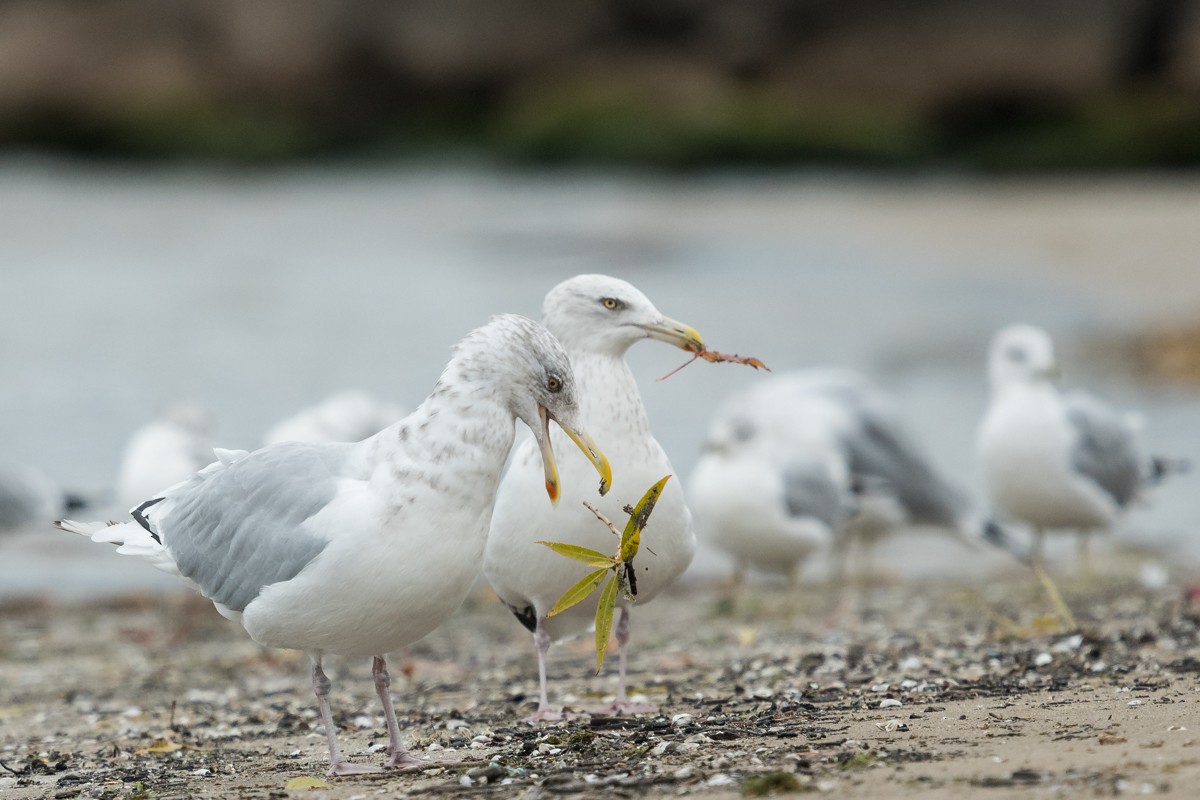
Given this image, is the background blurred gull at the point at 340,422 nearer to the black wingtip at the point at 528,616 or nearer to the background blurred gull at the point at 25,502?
the background blurred gull at the point at 25,502

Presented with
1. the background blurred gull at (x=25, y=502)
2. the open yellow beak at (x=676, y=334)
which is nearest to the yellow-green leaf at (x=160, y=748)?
the open yellow beak at (x=676, y=334)

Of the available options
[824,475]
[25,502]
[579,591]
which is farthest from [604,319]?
[25,502]

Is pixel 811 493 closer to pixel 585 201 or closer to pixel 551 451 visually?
pixel 551 451

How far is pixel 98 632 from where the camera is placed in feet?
27.1

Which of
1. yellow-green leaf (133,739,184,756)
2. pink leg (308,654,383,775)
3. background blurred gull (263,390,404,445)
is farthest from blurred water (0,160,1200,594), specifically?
pink leg (308,654,383,775)

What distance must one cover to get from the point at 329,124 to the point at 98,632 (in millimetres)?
27682

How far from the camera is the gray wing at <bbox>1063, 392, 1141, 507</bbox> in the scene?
8977 millimetres

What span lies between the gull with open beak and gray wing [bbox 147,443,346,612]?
2.28ft

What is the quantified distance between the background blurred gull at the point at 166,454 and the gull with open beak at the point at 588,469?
369 centimetres

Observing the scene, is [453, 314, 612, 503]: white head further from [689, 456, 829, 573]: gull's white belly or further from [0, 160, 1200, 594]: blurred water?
[0, 160, 1200, 594]: blurred water

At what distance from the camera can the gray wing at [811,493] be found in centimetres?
874

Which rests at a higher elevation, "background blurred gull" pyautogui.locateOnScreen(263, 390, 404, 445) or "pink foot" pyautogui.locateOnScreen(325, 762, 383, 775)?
"background blurred gull" pyautogui.locateOnScreen(263, 390, 404, 445)

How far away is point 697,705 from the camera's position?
16.8 feet

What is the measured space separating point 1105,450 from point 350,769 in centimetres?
592
